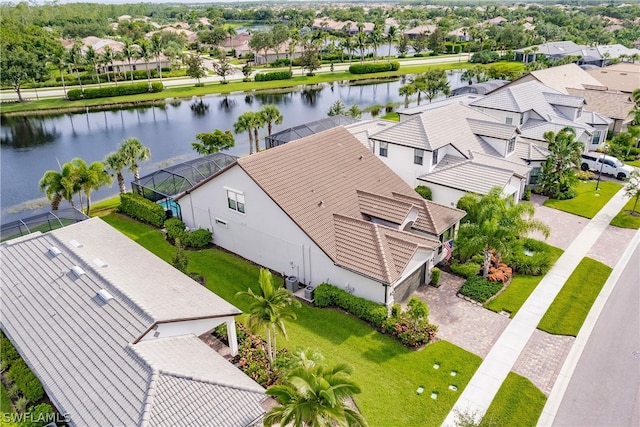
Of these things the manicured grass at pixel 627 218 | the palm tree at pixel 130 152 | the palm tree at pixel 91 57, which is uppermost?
the palm tree at pixel 91 57

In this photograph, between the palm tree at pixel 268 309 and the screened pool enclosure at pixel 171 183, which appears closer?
the palm tree at pixel 268 309

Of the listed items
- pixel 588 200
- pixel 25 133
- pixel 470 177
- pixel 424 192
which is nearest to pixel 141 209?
pixel 424 192

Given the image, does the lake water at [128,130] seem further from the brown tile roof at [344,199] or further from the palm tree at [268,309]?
the palm tree at [268,309]

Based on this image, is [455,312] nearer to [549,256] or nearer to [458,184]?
[549,256]

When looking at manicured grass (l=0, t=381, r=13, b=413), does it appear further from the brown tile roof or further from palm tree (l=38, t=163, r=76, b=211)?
palm tree (l=38, t=163, r=76, b=211)

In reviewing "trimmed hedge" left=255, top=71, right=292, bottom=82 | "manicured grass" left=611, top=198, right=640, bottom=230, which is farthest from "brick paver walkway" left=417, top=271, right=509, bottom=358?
"trimmed hedge" left=255, top=71, right=292, bottom=82

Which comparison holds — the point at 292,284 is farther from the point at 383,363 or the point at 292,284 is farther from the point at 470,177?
the point at 470,177

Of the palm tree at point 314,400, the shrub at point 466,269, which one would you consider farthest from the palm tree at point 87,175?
the palm tree at point 314,400
